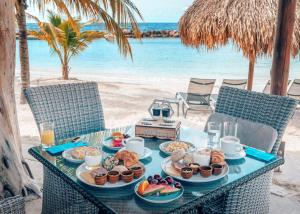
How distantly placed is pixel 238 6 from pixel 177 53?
87.4 feet

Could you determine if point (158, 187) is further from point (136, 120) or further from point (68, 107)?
point (136, 120)

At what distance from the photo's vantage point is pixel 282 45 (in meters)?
3.28

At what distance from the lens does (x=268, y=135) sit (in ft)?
7.80

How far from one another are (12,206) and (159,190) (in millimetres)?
854

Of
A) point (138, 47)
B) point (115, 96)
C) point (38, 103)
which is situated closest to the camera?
point (38, 103)

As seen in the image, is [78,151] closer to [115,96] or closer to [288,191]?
[288,191]

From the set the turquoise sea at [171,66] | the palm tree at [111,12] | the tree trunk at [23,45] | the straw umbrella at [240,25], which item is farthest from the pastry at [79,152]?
the turquoise sea at [171,66]

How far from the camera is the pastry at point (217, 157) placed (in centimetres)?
178

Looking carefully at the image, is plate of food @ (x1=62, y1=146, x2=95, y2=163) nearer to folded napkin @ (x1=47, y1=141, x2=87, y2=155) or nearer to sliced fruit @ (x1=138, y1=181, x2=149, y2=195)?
folded napkin @ (x1=47, y1=141, x2=87, y2=155)

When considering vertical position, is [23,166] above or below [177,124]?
below

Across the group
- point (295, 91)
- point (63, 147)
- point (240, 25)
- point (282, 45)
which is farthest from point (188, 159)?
point (295, 91)

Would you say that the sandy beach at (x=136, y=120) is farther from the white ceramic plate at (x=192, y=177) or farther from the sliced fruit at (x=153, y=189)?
the sliced fruit at (x=153, y=189)

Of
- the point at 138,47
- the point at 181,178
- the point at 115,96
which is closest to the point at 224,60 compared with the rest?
the point at 138,47

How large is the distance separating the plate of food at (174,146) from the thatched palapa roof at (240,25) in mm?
3583
